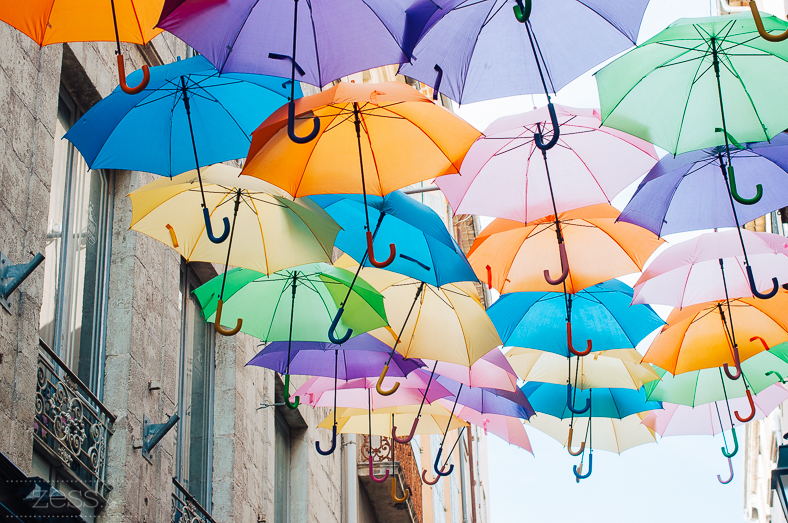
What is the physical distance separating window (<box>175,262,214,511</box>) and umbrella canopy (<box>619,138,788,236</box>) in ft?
14.4

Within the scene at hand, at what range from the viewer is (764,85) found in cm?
673

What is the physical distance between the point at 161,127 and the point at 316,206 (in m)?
1.26

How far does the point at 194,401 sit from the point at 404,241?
325 cm

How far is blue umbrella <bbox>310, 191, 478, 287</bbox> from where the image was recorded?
725cm

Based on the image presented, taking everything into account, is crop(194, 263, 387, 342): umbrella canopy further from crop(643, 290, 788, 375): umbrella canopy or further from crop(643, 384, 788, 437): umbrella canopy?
crop(643, 384, 788, 437): umbrella canopy

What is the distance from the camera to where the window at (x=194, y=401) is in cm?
915

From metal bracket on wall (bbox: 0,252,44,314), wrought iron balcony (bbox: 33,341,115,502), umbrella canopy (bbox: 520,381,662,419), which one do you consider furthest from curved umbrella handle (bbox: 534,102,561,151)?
umbrella canopy (bbox: 520,381,662,419)

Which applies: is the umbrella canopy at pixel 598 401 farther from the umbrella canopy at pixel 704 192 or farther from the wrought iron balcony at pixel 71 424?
the wrought iron balcony at pixel 71 424

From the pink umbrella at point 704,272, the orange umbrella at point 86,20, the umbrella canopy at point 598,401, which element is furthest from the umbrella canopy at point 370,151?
the umbrella canopy at point 598,401

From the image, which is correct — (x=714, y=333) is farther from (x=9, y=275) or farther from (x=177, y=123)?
(x=9, y=275)

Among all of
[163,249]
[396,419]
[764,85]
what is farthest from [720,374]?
[163,249]

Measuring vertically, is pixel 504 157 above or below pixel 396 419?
A: above

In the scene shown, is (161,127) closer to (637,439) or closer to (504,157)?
(504,157)

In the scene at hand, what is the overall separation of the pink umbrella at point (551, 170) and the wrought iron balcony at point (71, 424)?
3211mm
